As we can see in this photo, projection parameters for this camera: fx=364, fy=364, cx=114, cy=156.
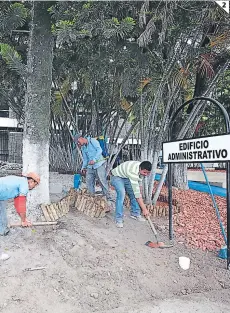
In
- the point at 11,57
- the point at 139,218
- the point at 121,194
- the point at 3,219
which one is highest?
the point at 11,57

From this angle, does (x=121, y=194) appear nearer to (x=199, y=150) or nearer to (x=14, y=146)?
(x=199, y=150)

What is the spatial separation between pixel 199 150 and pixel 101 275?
2.22 m

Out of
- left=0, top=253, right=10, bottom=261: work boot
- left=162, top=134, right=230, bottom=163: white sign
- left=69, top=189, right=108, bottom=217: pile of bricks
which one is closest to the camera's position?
left=162, top=134, right=230, bottom=163: white sign

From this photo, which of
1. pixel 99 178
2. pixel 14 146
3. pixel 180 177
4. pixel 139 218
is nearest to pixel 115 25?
pixel 99 178

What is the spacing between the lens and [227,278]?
4969 mm

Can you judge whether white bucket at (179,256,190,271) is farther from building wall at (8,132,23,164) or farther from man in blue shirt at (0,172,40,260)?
building wall at (8,132,23,164)

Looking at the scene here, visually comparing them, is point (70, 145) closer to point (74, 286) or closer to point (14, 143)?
point (14, 143)

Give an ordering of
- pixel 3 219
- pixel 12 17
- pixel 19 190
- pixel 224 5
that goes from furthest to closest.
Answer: pixel 12 17 < pixel 3 219 < pixel 19 190 < pixel 224 5

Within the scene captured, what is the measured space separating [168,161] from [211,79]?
319cm

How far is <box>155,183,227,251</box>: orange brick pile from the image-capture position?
638cm

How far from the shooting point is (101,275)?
4.78 metres

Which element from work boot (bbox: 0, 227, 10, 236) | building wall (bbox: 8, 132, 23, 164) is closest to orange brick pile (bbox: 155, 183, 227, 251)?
work boot (bbox: 0, 227, 10, 236)

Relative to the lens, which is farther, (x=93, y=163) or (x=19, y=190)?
(x=93, y=163)

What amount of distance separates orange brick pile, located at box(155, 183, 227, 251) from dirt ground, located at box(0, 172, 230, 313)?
442 millimetres
